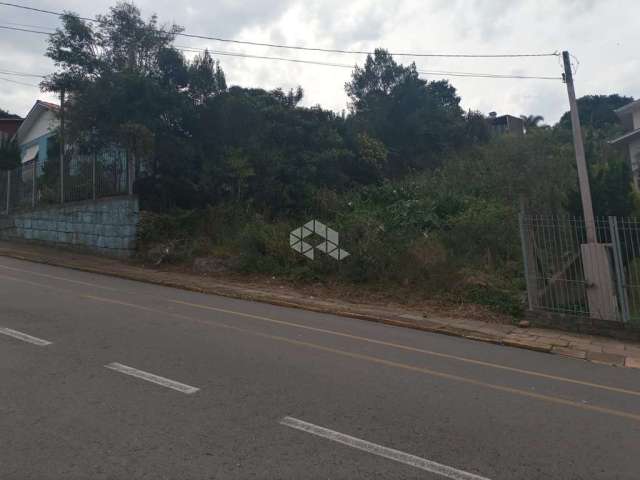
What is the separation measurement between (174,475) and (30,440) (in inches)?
48.1

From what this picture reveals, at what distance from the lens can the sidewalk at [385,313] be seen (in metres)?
7.92

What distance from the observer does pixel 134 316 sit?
7.91m

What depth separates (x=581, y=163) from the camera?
9.57 metres

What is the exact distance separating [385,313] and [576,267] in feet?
12.6

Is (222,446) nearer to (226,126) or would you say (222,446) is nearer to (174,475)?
(174,475)

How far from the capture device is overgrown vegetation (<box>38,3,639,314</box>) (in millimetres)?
12141

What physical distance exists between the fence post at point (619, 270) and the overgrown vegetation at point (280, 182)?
1.87m

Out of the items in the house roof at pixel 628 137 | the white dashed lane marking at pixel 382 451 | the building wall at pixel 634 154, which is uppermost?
the house roof at pixel 628 137

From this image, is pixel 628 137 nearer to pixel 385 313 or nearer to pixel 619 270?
pixel 619 270

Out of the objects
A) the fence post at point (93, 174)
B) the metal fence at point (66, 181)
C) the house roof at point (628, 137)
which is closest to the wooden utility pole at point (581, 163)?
the metal fence at point (66, 181)

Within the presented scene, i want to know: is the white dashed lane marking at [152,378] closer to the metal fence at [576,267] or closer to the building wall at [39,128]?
the metal fence at [576,267]

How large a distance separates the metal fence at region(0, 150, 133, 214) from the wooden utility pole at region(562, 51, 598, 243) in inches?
493

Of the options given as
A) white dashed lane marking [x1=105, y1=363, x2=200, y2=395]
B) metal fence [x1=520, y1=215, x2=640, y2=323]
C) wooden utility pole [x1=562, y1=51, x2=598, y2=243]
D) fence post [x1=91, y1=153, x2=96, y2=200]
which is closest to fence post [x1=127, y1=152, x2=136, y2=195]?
fence post [x1=91, y1=153, x2=96, y2=200]

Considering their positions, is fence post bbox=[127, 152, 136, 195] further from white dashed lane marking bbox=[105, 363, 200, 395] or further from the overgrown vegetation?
white dashed lane marking bbox=[105, 363, 200, 395]
